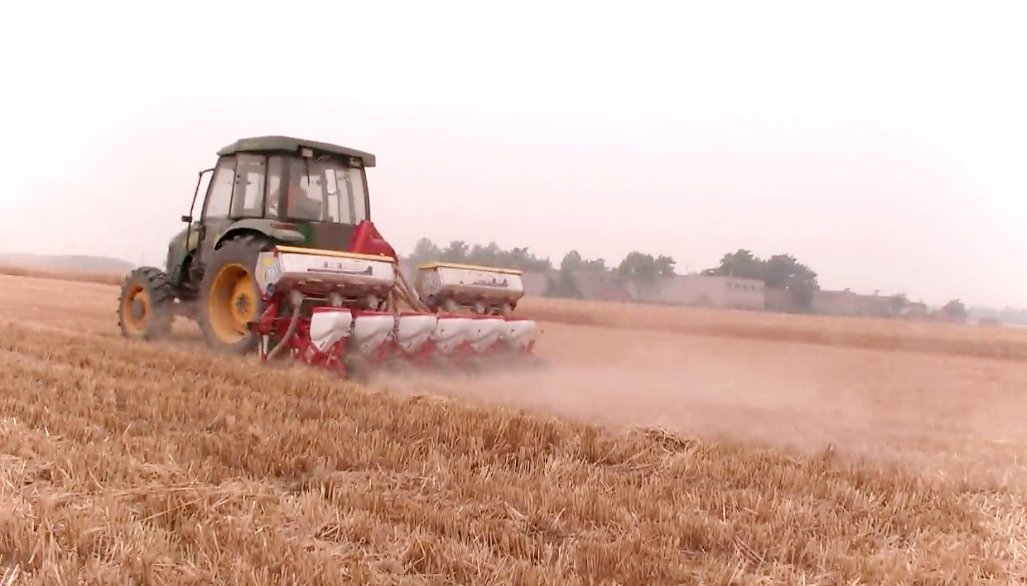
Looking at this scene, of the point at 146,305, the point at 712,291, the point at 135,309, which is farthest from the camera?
the point at 712,291

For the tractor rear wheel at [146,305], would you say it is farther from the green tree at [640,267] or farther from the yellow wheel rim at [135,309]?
the green tree at [640,267]

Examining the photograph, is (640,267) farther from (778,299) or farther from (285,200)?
(285,200)

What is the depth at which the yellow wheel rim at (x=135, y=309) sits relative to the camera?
28.0 ft

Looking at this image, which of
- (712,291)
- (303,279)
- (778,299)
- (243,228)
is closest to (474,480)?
(303,279)

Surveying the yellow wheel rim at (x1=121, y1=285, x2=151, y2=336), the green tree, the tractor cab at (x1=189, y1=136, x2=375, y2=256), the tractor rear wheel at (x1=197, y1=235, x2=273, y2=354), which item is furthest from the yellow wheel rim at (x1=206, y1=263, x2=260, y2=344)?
the green tree

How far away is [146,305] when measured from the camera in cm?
848

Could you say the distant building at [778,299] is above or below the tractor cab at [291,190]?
below

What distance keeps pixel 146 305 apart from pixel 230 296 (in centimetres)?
131

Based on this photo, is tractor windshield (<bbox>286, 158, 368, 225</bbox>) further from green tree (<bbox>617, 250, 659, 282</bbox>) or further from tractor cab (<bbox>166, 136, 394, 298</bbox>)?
green tree (<bbox>617, 250, 659, 282</bbox>)

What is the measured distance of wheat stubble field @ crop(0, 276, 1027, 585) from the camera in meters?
2.58

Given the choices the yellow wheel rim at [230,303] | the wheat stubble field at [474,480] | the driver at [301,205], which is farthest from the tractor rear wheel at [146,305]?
the driver at [301,205]

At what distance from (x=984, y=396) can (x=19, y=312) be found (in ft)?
37.1

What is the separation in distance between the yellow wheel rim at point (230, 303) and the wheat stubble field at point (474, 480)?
1.85 ft

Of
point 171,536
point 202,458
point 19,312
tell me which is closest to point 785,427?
point 202,458
